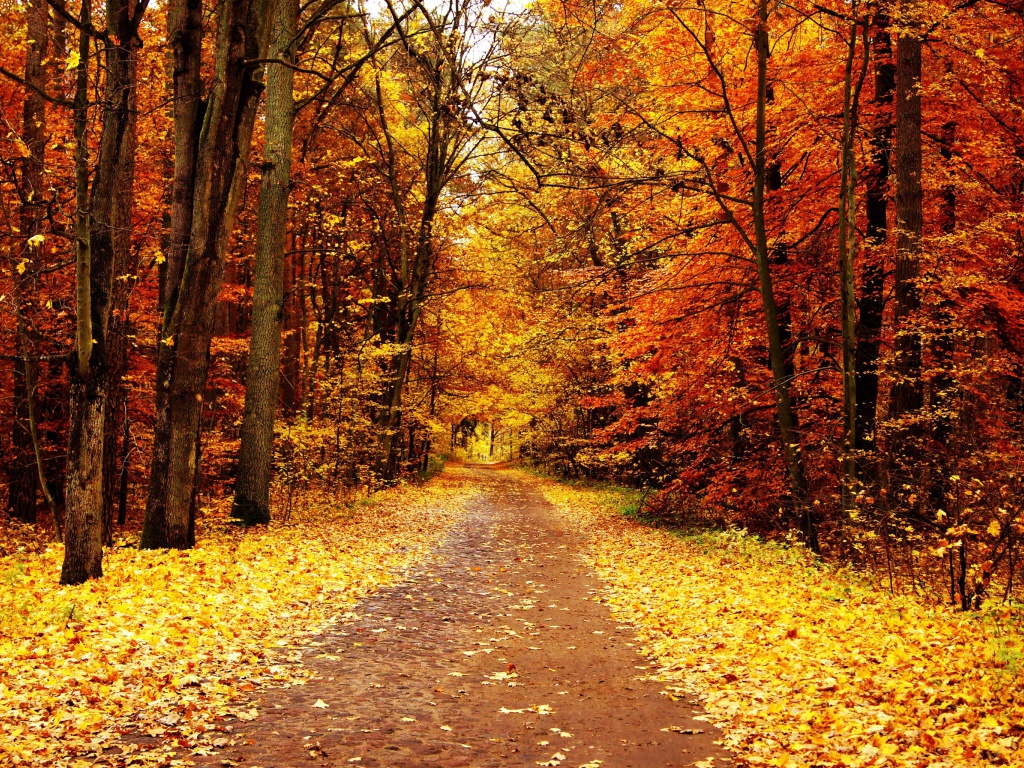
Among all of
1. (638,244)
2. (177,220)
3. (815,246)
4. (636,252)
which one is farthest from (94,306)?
(815,246)

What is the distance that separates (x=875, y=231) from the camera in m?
13.1

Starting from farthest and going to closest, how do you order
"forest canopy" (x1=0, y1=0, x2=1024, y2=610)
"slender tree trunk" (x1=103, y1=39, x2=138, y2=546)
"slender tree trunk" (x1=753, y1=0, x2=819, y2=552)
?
"slender tree trunk" (x1=753, y1=0, x2=819, y2=552) < "slender tree trunk" (x1=103, y1=39, x2=138, y2=546) < "forest canopy" (x1=0, y1=0, x2=1024, y2=610)

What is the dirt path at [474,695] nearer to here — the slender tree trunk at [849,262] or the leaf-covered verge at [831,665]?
the leaf-covered verge at [831,665]

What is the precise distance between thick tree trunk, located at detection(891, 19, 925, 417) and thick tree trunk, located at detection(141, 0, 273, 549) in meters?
9.25

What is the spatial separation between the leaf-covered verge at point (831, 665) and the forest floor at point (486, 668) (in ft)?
0.08

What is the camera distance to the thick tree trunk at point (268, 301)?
13.5m

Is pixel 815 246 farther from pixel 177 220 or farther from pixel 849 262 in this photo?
pixel 177 220

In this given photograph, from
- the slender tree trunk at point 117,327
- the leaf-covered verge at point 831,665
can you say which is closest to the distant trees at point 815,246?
the leaf-covered verge at point 831,665

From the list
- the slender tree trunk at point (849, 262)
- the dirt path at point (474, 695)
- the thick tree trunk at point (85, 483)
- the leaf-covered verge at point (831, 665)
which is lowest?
the dirt path at point (474, 695)

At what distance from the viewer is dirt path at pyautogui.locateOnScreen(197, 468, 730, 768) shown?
4688mm

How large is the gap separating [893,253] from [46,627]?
11.7 metres

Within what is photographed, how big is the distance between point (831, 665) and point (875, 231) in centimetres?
945

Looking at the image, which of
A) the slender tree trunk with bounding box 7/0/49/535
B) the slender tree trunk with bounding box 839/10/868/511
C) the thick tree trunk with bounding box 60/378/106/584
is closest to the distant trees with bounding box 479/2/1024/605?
the slender tree trunk with bounding box 839/10/868/511

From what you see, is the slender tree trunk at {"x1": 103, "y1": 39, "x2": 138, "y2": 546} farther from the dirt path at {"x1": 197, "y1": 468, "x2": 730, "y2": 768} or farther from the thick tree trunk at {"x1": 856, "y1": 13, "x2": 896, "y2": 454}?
the thick tree trunk at {"x1": 856, "y1": 13, "x2": 896, "y2": 454}
